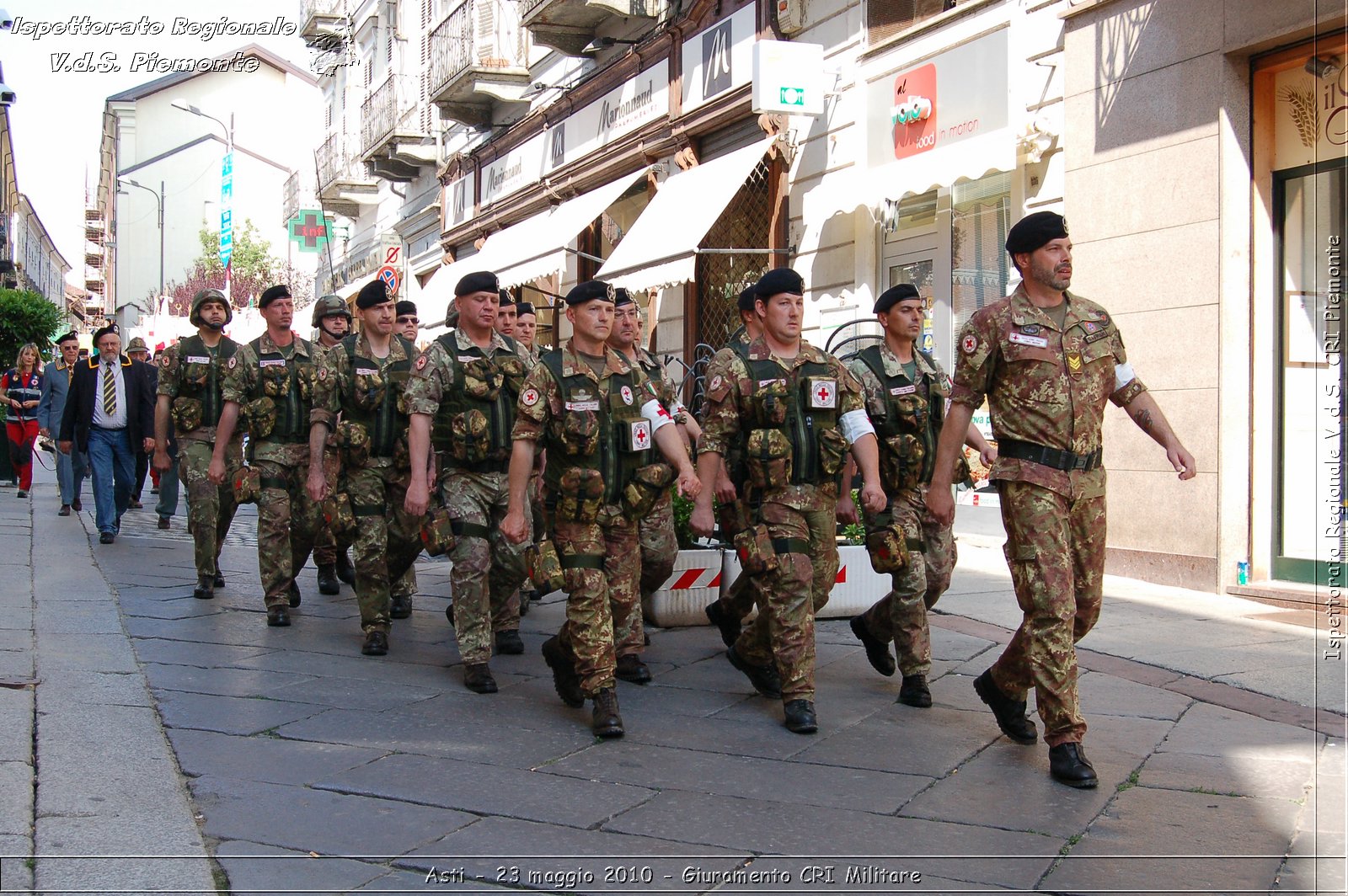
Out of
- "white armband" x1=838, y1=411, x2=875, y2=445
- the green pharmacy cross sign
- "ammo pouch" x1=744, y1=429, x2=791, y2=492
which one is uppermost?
the green pharmacy cross sign

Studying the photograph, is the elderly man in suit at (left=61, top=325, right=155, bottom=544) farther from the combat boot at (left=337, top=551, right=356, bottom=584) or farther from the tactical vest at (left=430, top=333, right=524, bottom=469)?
the tactical vest at (left=430, top=333, right=524, bottom=469)

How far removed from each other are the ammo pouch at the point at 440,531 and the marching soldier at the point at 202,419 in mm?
2833

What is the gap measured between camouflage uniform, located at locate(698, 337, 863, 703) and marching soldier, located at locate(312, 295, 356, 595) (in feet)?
8.66

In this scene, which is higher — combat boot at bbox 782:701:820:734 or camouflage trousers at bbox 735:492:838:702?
camouflage trousers at bbox 735:492:838:702

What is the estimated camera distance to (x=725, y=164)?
13.6m

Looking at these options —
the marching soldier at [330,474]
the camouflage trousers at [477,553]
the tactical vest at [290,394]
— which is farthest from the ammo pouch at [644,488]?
the tactical vest at [290,394]

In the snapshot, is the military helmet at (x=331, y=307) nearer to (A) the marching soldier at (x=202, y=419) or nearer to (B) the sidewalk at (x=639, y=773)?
(A) the marching soldier at (x=202, y=419)

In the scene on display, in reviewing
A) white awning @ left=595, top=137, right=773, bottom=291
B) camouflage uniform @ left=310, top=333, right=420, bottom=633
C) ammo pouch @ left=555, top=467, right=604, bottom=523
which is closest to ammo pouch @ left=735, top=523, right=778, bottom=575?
ammo pouch @ left=555, top=467, right=604, bottom=523

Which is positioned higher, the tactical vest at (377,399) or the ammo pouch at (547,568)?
the tactical vest at (377,399)

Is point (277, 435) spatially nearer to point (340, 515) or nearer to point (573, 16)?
point (340, 515)

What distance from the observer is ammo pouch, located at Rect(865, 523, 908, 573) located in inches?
214

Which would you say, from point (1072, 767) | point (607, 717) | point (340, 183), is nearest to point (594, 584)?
point (607, 717)

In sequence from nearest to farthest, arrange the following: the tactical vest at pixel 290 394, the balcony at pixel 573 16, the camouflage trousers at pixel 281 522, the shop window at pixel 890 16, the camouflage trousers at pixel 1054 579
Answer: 1. the camouflage trousers at pixel 1054 579
2. the camouflage trousers at pixel 281 522
3. the tactical vest at pixel 290 394
4. the shop window at pixel 890 16
5. the balcony at pixel 573 16

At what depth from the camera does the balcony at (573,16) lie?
1622cm
